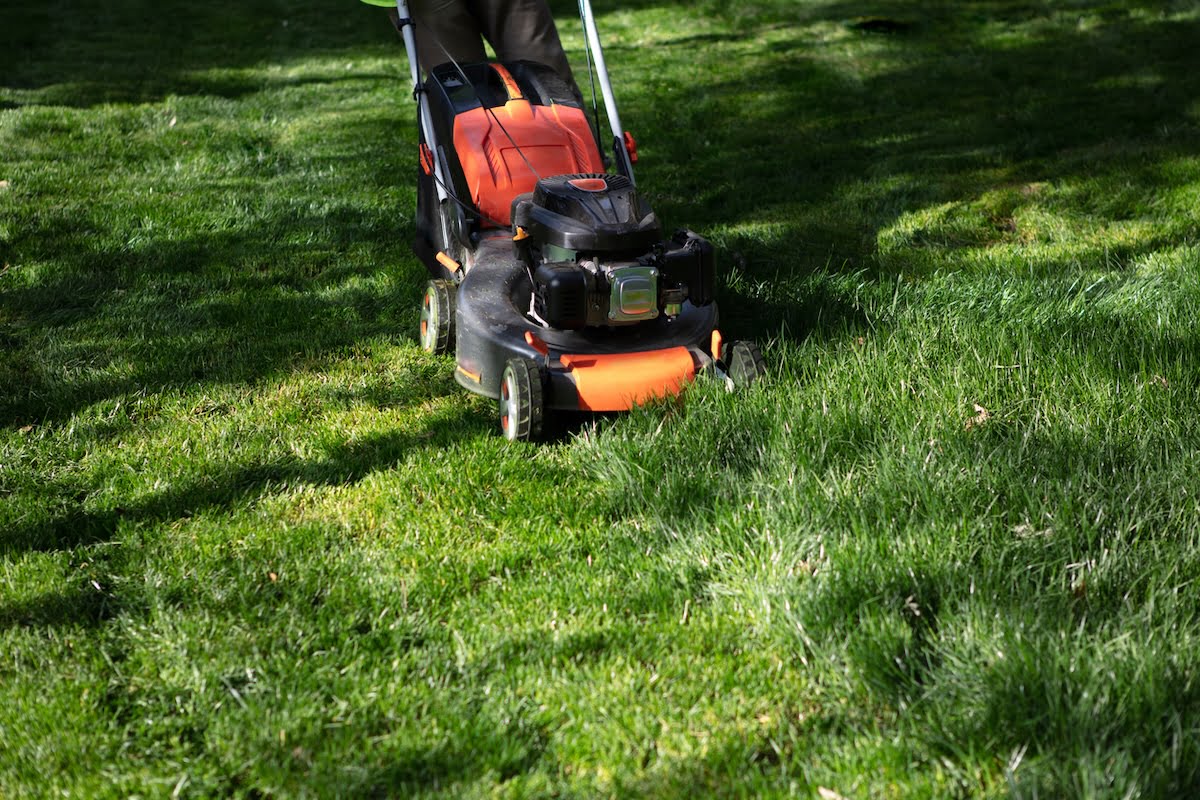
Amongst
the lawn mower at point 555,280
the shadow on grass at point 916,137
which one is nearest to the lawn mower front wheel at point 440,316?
the lawn mower at point 555,280

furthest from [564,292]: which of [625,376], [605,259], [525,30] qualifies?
[525,30]

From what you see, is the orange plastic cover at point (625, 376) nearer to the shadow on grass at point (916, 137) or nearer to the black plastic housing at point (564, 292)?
the black plastic housing at point (564, 292)

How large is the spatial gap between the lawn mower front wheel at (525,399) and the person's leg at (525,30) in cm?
163

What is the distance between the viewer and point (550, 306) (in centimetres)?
301

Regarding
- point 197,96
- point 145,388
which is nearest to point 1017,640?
point 145,388

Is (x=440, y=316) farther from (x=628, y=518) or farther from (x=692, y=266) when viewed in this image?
(x=628, y=518)

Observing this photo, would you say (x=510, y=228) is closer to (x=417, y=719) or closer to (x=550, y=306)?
(x=550, y=306)

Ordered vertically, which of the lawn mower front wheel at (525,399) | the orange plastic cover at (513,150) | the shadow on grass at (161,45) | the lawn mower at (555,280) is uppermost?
the shadow on grass at (161,45)

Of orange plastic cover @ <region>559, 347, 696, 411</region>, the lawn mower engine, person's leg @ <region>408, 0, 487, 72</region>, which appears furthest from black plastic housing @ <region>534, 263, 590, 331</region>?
person's leg @ <region>408, 0, 487, 72</region>

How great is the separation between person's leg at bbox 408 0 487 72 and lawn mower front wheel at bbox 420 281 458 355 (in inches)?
40.1

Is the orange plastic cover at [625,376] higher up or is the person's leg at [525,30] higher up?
the person's leg at [525,30]

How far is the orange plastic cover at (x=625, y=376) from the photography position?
3.09 meters

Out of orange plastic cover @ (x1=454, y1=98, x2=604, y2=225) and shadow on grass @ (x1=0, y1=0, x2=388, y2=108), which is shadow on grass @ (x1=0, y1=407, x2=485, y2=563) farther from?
shadow on grass @ (x1=0, y1=0, x2=388, y2=108)

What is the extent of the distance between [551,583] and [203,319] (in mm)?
2191
